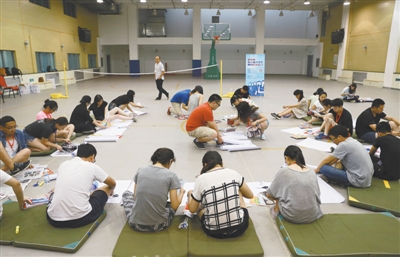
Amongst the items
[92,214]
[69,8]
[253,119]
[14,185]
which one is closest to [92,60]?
[69,8]

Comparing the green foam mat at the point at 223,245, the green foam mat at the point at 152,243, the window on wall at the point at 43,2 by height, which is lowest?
the green foam mat at the point at 152,243

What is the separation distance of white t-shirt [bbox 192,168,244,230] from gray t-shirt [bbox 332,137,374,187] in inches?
77.3

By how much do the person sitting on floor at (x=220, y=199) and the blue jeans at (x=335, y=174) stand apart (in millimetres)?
1921

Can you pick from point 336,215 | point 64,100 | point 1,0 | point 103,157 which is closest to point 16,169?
point 103,157

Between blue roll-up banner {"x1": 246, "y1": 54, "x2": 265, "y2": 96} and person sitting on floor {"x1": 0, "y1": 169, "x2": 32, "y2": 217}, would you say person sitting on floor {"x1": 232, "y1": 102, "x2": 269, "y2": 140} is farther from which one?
blue roll-up banner {"x1": 246, "y1": 54, "x2": 265, "y2": 96}

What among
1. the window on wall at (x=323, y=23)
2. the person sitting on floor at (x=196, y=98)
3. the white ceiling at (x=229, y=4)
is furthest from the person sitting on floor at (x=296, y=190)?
the window on wall at (x=323, y=23)

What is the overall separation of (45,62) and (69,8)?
6.31 metres

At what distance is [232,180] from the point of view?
2.75m

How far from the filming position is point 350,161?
4.00m

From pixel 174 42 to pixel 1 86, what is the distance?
17369 mm

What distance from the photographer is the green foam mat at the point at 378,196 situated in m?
3.59

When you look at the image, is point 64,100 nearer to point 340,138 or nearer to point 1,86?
point 1,86

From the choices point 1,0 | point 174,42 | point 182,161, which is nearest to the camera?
point 182,161

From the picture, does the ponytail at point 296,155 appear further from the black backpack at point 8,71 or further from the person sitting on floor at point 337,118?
the black backpack at point 8,71
